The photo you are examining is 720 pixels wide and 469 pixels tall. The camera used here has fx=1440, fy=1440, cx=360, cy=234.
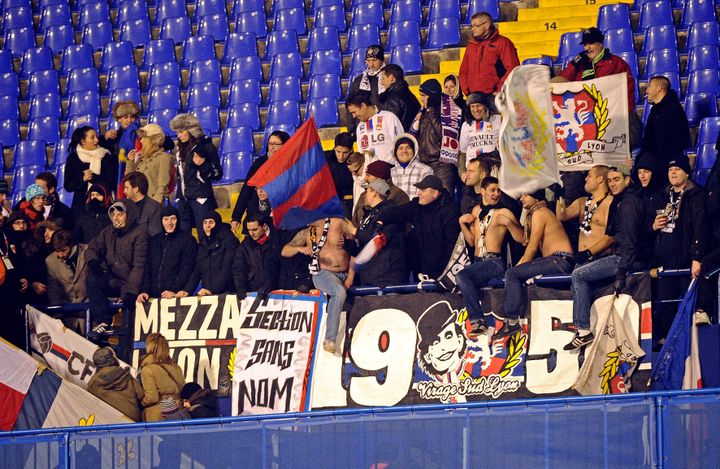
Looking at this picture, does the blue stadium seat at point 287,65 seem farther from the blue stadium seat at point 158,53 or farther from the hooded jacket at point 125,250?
the hooded jacket at point 125,250

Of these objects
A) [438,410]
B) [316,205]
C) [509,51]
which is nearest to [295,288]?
[316,205]

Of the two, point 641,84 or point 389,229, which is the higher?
point 641,84

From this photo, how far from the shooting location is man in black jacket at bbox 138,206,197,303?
16281 mm

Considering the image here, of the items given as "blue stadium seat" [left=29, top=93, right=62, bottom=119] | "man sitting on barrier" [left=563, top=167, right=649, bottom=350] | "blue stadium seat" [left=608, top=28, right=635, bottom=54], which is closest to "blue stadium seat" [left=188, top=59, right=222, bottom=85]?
"blue stadium seat" [left=29, top=93, right=62, bottom=119]

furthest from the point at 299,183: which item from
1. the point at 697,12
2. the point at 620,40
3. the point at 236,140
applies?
the point at 697,12

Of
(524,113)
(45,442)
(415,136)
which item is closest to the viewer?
(45,442)

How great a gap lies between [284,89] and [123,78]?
3.20m

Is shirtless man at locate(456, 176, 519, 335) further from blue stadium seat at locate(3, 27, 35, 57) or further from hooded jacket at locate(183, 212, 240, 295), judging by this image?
blue stadium seat at locate(3, 27, 35, 57)

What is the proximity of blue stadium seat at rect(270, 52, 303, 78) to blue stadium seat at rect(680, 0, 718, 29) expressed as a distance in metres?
5.62

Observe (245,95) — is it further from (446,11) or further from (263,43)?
(446,11)

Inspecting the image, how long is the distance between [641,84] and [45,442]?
986 cm

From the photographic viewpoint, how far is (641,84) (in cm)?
1827

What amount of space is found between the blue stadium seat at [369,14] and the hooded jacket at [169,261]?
6382 mm

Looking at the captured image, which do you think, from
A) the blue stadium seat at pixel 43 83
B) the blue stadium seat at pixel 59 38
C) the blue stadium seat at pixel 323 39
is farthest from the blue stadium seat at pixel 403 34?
the blue stadium seat at pixel 59 38
